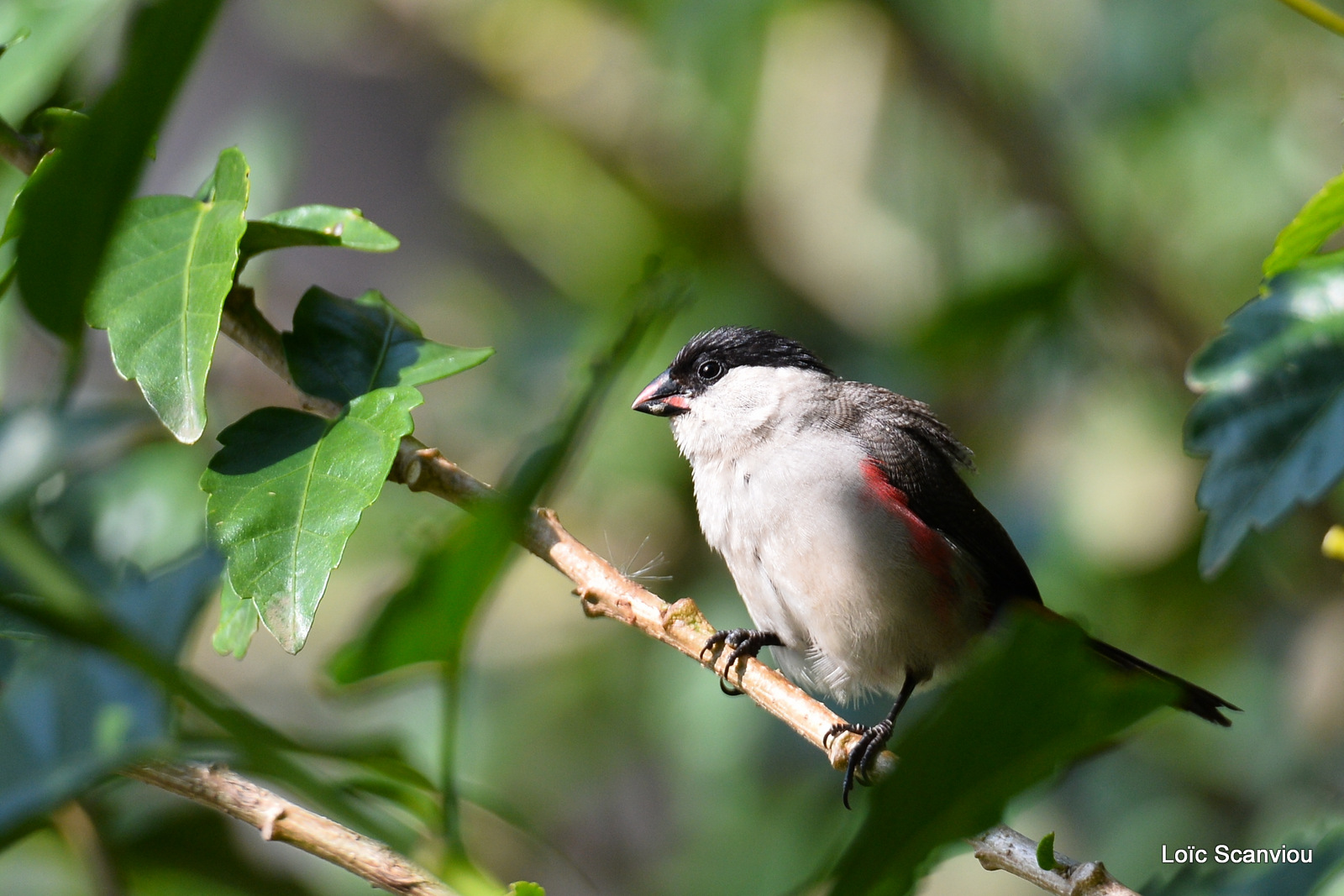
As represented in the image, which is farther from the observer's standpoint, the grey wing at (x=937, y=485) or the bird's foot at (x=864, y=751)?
the grey wing at (x=937, y=485)

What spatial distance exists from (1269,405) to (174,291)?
1.59 meters

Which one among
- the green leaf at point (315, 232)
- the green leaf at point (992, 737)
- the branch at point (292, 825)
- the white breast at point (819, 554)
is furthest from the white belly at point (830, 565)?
the green leaf at point (992, 737)

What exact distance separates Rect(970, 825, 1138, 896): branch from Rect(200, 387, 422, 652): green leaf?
88 centimetres

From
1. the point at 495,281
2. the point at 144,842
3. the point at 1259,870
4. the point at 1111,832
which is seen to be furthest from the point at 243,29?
the point at 1259,870

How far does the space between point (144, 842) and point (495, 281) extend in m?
3.76

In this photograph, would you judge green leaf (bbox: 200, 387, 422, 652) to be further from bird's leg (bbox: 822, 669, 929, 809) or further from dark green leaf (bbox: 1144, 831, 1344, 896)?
dark green leaf (bbox: 1144, 831, 1344, 896)

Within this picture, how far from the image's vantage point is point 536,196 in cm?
529

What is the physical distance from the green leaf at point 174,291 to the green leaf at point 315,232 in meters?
0.07

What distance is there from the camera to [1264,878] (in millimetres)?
1688

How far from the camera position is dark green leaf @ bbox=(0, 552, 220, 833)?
1.05 m

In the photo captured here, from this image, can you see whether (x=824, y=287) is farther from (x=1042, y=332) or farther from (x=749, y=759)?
(x=749, y=759)

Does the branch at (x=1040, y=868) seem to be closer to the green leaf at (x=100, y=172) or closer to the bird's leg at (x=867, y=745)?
the bird's leg at (x=867, y=745)

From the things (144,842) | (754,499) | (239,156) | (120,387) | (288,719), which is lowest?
(288,719)

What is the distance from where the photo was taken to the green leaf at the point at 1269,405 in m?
1.62
